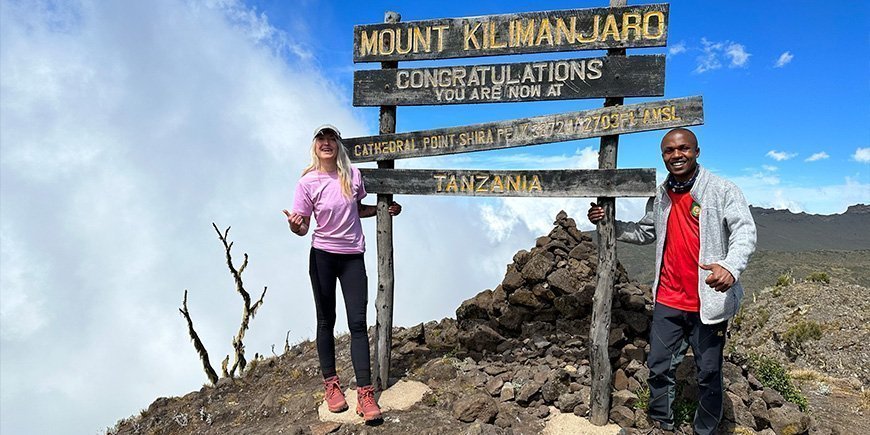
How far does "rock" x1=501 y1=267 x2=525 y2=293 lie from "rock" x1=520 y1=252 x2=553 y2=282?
9cm

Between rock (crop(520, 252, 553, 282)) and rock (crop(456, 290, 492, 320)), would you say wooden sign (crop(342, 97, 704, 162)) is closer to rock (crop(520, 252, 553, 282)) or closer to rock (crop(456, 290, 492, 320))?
Answer: rock (crop(520, 252, 553, 282))

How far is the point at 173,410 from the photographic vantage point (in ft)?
29.0

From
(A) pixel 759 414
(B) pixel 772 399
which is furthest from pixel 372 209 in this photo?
(B) pixel 772 399

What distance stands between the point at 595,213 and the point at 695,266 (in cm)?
134

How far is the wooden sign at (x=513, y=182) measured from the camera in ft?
19.2

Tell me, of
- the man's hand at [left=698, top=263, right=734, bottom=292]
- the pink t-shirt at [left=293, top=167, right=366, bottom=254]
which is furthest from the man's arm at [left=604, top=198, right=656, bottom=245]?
the pink t-shirt at [left=293, top=167, right=366, bottom=254]

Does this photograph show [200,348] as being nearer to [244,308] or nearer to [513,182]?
[244,308]

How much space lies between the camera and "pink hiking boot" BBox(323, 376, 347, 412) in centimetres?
635

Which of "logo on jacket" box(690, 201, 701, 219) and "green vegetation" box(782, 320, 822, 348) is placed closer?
"logo on jacket" box(690, 201, 701, 219)

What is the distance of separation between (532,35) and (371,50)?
205cm

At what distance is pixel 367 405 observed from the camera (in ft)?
19.7

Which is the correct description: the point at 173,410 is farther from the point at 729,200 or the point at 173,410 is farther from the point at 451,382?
the point at 729,200

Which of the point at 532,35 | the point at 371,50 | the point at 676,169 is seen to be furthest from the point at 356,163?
the point at 676,169

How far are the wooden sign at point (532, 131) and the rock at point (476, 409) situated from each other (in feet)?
9.56
